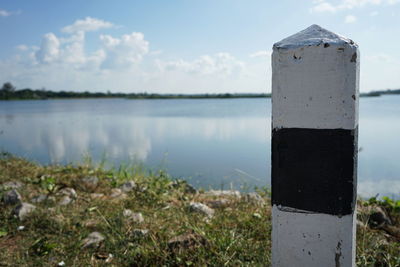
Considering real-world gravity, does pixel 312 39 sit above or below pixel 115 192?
above

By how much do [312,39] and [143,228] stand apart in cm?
209

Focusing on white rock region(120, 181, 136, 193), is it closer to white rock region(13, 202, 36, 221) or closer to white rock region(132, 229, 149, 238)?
white rock region(13, 202, 36, 221)

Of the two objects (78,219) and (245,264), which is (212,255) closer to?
(245,264)

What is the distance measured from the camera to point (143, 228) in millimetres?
2773

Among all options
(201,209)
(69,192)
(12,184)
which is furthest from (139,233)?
(12,184)

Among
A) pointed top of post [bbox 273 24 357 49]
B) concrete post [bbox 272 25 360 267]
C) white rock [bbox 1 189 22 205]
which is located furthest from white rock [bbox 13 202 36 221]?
pointed top of post [bbox 273 24 357 49]

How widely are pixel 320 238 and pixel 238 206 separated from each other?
7.46 ft

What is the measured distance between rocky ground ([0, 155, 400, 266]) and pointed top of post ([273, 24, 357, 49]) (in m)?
1.40

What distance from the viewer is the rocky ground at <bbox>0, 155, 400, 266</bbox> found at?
228 cm

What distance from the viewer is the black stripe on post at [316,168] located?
1.26 meters

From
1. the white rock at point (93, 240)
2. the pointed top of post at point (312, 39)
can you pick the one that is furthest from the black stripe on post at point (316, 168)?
the white rock at point (93, 240)

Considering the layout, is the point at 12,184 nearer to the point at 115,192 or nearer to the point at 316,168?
the point at 115,192

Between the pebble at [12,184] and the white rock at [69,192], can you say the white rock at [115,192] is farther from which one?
the pebble at [12,184]

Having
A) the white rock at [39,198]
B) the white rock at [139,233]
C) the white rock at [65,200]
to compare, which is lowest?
the white rock at [65,200]
